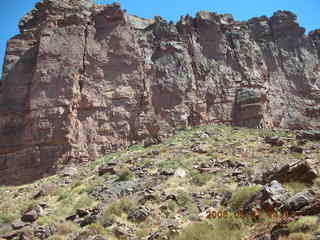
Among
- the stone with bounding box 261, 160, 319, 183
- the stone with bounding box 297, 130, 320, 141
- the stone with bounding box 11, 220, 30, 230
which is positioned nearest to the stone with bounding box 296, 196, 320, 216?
the stone with bounding box 261, 160, 319, 183

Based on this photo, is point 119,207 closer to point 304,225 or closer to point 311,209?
point 311,209

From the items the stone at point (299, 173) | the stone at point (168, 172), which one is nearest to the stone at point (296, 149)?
the stone at point (299, 173)

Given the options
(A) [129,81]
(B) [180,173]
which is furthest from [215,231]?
(A) [129,81]

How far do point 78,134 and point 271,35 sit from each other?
18885mm

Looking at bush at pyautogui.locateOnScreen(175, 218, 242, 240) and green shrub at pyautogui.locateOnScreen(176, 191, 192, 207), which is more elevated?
bush at pyautogui.locateOnScreen(175, 218, 242, 240)

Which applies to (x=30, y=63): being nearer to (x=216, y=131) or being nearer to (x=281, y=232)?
(x=216, y=131)

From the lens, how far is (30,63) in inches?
1009

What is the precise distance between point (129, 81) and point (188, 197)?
50.3ft

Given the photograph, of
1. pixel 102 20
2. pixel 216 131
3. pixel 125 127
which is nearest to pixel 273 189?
pixel 216 131

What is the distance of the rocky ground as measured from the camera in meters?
6.95

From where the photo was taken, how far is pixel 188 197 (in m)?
10.7

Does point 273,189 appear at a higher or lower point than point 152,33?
lower

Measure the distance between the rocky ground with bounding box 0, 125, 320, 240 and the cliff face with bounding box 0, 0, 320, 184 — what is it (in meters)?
3.84
